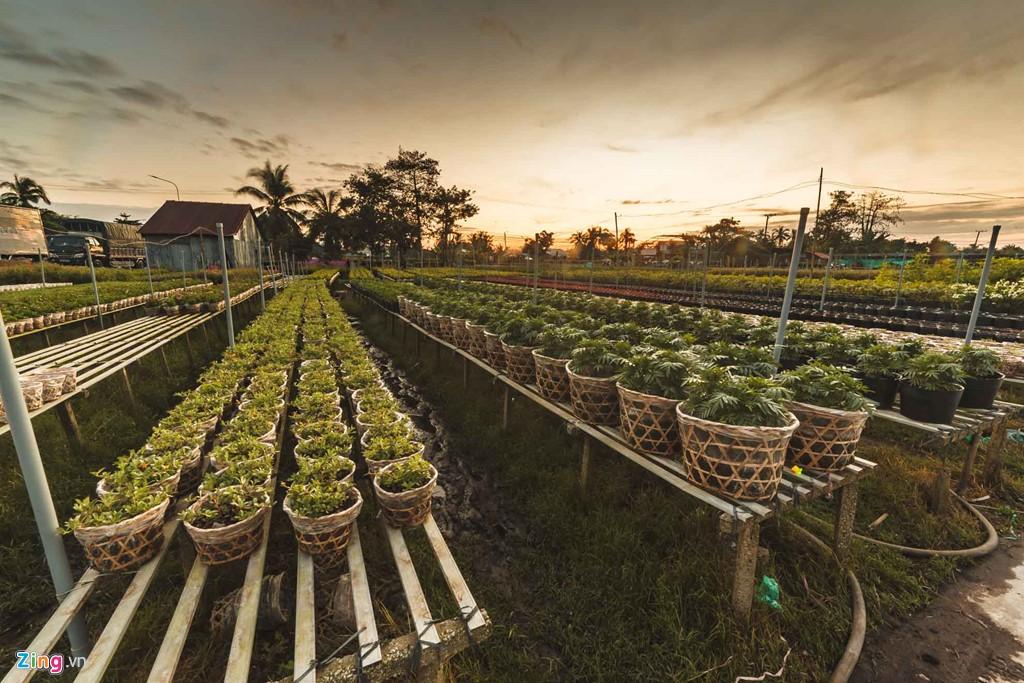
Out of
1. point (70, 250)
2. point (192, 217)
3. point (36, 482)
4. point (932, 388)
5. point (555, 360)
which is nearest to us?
point (36, 482)

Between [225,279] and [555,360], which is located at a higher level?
[225,279]

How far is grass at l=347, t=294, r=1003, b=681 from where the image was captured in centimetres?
324

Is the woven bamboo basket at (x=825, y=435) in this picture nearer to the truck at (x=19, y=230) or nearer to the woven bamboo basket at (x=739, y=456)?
the woven bamboo basket at (x=739, y=456)

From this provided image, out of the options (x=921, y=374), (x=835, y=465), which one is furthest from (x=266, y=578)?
(x=921, y=374)

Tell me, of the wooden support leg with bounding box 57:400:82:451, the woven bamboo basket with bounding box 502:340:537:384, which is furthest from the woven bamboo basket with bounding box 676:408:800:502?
the wooden support leg with bounding box 57:400:82:451

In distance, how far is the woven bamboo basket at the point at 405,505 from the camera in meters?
3.62

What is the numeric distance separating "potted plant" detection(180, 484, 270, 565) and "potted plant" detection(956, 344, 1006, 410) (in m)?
8.05

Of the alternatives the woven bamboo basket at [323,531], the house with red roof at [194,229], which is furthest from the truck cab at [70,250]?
the woven bamboo basket at [323,531]

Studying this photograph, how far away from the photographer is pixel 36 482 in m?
2.62

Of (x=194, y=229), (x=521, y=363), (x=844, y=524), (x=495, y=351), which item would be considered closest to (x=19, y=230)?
(x=194, y=229)

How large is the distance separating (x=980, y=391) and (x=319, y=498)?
7.81 meters

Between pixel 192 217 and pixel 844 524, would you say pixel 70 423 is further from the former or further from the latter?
pixel 192 217

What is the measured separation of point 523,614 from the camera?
3789 mm

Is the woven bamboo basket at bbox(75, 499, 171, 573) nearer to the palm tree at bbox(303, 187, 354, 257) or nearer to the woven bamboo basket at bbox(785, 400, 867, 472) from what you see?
the woven bamboo basket at bbox(785, 400, 867, 472)
